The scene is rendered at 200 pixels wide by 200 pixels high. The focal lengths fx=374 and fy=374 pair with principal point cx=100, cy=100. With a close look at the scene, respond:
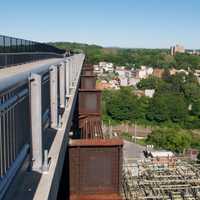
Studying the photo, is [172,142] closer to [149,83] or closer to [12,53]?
[12,53]

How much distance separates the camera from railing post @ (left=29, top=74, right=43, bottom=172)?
2715 mm

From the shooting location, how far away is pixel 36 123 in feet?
8.92

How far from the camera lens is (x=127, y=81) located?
10381cm

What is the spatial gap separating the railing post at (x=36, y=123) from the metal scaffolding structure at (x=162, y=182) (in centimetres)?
1052

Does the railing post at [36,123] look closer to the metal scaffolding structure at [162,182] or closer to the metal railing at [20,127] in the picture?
the metal railing at [20,127]

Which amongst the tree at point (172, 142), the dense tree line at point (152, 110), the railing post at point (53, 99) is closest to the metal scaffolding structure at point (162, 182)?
the railing post at point (53, 99)

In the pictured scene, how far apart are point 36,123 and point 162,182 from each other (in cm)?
1358

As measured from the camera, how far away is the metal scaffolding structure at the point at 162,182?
1454cm

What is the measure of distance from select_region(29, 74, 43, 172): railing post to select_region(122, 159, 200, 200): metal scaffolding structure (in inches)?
414

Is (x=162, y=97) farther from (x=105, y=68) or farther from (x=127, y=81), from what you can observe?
(x=105, y=68)

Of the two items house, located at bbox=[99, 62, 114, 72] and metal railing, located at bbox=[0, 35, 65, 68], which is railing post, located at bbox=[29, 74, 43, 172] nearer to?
metal railing, located at bbox=[0, 35, 65, 68]

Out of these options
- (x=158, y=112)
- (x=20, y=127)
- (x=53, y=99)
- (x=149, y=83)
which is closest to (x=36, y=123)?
(x=20, y=127)

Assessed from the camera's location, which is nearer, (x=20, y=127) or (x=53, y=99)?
(x=20, y=127)

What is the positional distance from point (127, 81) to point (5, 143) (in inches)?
4015
